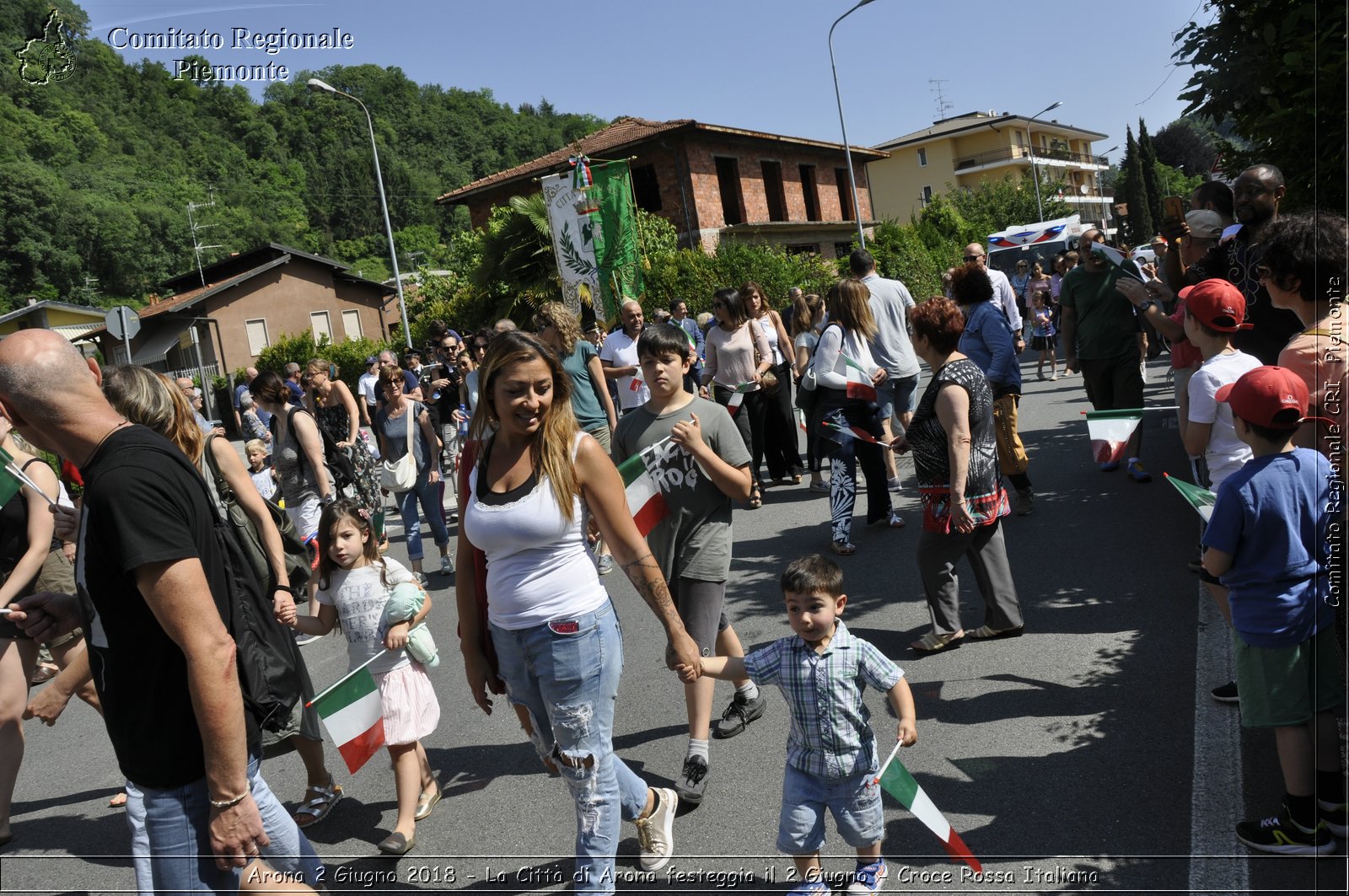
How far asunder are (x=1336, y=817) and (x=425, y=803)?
11.1 feet

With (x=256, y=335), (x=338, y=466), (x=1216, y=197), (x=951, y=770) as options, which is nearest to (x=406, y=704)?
(x=951, y=770)

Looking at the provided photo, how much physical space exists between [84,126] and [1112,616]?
53.8m

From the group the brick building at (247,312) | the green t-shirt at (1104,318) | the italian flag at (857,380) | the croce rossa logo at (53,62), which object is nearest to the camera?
the italian flag at (857,380)

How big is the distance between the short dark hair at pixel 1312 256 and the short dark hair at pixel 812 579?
2031 millimetres

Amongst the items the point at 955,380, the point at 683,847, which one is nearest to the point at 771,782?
the point at 683,847

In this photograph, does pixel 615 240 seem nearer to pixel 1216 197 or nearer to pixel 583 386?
pixel 583 386

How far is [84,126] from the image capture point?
152 feet

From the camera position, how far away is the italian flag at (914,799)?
293 cm

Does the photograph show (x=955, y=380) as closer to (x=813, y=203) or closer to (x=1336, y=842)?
(x=1336, y=842)

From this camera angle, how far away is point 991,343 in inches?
277

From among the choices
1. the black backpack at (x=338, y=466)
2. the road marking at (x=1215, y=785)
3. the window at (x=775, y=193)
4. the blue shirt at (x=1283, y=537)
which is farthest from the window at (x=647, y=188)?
the blue shirt at (x=1283, y=537)

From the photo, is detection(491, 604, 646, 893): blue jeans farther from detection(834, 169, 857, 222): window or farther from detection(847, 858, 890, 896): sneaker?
detection(834, 169, 857, 222): window

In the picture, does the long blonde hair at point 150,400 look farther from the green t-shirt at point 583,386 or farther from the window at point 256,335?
the window at point 256,335

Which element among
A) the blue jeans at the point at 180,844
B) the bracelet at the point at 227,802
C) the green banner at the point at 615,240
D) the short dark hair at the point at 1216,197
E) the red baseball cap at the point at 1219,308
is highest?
the green banner at the point at 615,240
